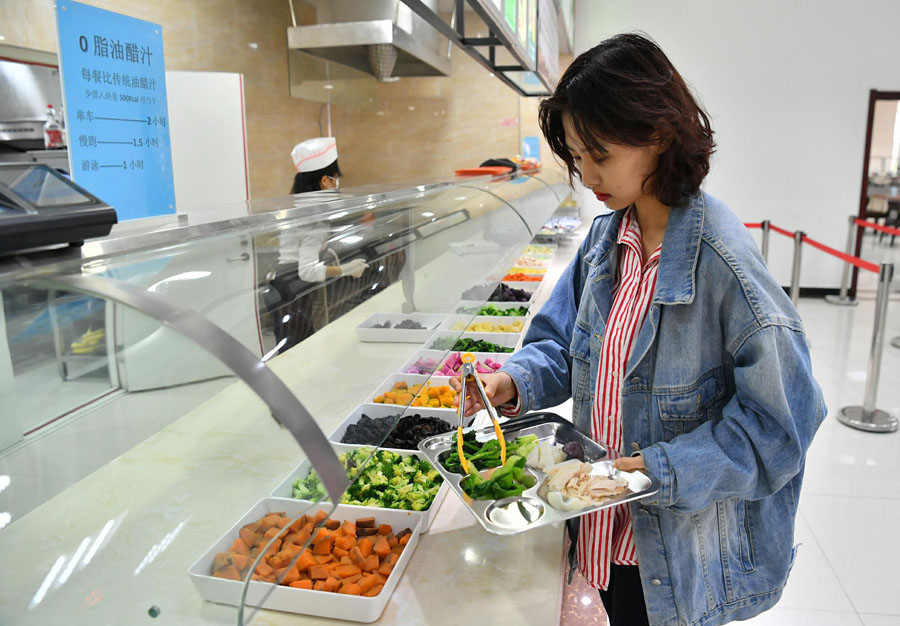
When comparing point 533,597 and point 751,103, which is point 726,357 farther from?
point 751,103

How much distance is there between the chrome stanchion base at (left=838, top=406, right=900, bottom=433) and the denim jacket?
3.41 m

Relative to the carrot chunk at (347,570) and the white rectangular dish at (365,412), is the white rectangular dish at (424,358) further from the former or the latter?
the carrot chunk at (347,570)

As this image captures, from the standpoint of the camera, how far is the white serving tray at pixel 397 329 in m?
1.21

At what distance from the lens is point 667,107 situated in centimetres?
106

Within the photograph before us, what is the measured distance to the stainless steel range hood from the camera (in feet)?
12.5

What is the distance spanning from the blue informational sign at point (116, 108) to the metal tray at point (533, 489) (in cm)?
79

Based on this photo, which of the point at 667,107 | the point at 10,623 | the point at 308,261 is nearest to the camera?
the point at 10,623

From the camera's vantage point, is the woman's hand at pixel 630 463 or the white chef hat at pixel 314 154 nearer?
the woman's hand at pixel 630 463

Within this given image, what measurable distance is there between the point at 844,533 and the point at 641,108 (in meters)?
2.79

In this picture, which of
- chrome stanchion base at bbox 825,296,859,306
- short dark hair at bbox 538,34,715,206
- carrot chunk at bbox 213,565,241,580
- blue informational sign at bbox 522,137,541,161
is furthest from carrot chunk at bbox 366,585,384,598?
chrome stanchion base at bbox 825,296,859,306

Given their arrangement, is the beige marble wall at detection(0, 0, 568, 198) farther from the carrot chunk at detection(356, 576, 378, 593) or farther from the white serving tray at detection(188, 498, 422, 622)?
the carrot chunk at detection(356, 576, 378, 593)

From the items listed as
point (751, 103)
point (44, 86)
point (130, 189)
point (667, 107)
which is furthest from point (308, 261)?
point (751, 103)

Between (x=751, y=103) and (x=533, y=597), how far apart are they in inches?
301

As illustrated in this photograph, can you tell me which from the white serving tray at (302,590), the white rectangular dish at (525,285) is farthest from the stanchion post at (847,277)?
the white serving tray at (302,590)
